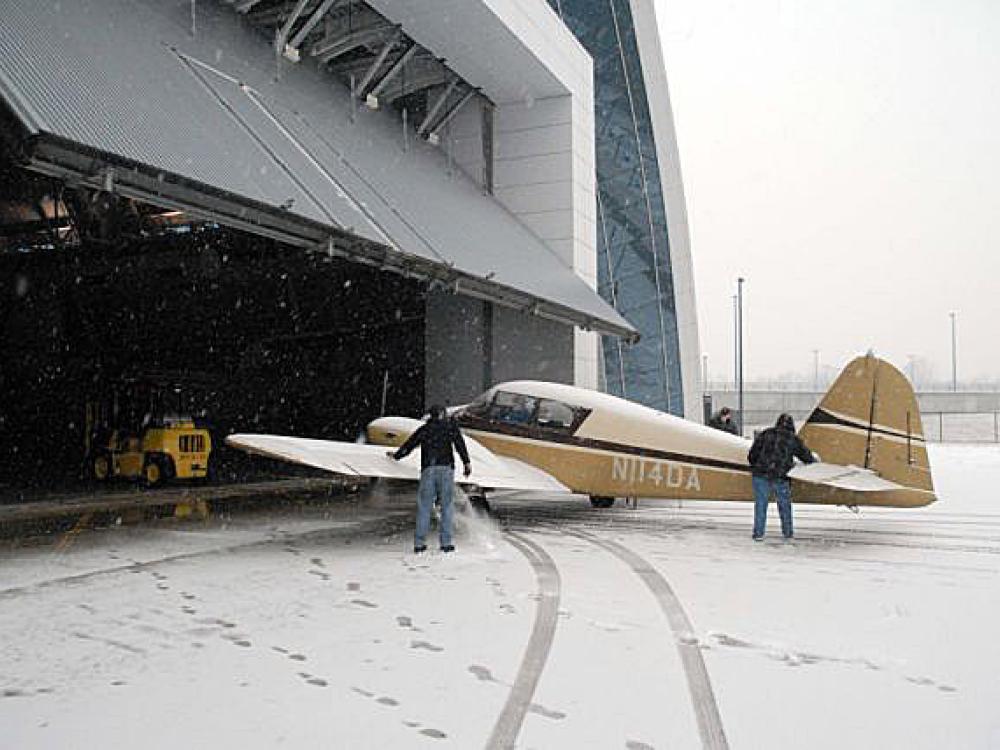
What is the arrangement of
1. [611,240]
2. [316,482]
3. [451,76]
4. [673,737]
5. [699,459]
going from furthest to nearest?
[611,240] → [451,76] → [316,482] → [699,459] → [673,737]

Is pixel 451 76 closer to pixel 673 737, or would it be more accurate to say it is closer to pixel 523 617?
pixel 523 617

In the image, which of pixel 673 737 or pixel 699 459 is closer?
pixel 673 737

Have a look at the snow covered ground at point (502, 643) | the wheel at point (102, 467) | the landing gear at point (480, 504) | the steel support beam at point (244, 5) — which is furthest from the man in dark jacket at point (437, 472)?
the wheel at point (102, 467)

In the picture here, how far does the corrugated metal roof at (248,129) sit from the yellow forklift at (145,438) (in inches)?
271

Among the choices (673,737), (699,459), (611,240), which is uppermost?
(611,240)

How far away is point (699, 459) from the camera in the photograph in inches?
465

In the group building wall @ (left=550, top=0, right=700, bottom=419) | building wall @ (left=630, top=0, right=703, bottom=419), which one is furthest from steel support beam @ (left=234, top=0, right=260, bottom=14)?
building wall @ (left=630, top=0, right=703, bottom=419)

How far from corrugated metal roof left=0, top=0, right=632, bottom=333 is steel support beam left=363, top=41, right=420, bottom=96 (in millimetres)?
558

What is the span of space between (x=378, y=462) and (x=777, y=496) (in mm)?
5173

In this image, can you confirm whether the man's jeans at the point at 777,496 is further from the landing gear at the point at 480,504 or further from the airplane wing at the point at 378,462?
the landing gear at the point at 480,504

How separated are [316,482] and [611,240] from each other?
22.4m

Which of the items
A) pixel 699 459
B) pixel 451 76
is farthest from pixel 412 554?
pixel 451 76

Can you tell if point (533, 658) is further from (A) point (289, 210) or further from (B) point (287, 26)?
(B) point (287, 26)

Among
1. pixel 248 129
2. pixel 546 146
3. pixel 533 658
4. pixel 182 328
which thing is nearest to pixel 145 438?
pixel 248 129
